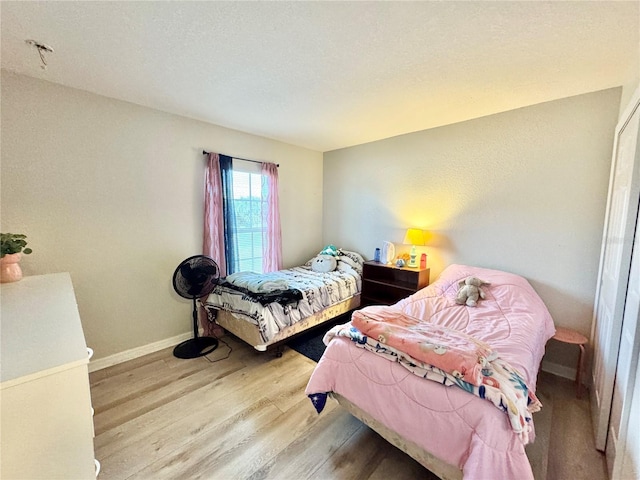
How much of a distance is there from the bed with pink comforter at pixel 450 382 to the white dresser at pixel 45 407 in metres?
1.12

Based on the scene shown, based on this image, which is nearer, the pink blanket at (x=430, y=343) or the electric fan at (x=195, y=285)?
the pink blanket at (x=430, y=343)

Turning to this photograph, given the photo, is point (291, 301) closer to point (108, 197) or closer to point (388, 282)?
point (388, 282)

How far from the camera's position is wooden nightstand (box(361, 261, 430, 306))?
2980mm

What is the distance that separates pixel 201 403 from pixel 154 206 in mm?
1838

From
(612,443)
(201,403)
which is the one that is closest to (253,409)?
(201,403)

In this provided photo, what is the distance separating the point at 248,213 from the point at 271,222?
334 millimetres

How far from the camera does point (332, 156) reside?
13.4 ft

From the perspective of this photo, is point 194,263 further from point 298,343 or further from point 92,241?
point 298,343

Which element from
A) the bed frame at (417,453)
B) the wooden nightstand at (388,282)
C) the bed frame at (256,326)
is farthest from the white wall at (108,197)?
the bed frame at (417,453)

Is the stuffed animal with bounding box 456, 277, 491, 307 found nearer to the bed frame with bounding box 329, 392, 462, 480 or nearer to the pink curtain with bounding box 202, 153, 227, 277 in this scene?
the bed frame with bounding box 329, 392, 462, 480

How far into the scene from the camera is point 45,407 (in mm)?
727

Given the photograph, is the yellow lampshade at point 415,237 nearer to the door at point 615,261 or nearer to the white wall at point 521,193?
the white wall at point 521,193

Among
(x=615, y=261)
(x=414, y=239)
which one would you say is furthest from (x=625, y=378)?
(x=414, y=239)

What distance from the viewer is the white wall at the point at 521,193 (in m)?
2.15
